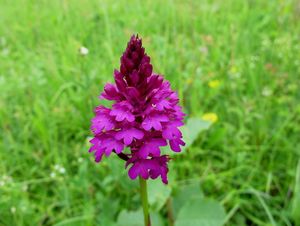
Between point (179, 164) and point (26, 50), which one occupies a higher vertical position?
point (26, 50)

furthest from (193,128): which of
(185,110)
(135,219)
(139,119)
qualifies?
(139,119)

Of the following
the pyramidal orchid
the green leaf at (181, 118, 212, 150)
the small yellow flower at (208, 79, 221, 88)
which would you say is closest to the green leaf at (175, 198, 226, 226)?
the green leaf at (181, 118, 212, 150)

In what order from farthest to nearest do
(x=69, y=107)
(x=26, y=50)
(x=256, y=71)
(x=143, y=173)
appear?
(x=26, y=50) → (x=256, y=71) → (x=69, y=107) → (x=143, y=173)

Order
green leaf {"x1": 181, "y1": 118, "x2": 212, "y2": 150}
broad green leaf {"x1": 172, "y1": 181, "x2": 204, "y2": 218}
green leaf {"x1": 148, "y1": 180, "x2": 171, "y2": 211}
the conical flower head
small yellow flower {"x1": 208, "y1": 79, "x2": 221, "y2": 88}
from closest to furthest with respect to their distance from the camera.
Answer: the conical flower head < green leaf {"x1": 148, "y1": 180, "x2": 171, "y2": 211} < green leaf {"x1": 181, "y1": 118, "x2": 212, "y2": 150} < broad green leaf {"x1": 172, "y1": 181, "x2": 204, "y2": 218} < small yellow flower {"x1": 208, "y1": 79, "x2": 221, "y2": 88}

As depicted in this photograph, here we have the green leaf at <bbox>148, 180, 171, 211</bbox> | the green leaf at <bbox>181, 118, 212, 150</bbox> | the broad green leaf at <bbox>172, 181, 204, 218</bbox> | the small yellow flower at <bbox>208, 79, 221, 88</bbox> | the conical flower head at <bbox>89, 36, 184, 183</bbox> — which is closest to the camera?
the conical flower head at <bbox>89, 36, 184, 183</bbox>

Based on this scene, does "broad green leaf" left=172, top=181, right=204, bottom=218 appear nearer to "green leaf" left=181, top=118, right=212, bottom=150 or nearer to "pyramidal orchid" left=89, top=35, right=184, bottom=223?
"green leaf" left=181, top=118, right=212, bottom=150

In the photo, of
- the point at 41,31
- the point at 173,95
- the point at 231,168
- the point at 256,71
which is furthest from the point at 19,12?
the point at 173,95

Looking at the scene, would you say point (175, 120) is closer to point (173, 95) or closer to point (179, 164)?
point (173, 95)
